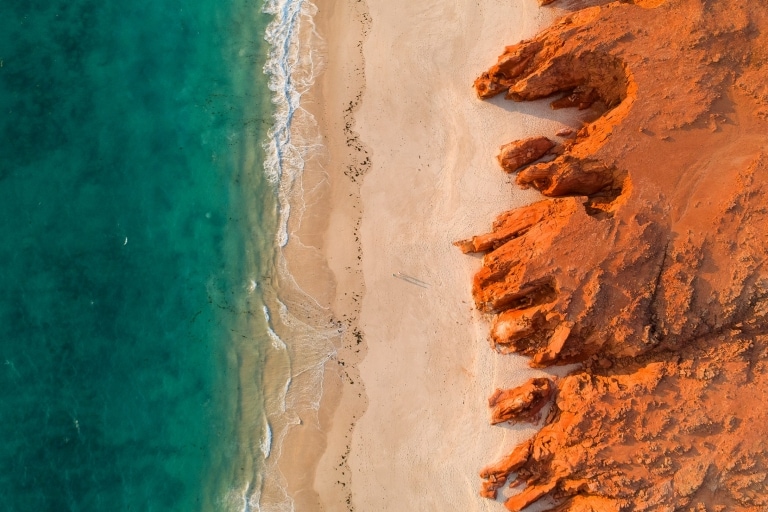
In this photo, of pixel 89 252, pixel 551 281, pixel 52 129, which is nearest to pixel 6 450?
pixel 89 252

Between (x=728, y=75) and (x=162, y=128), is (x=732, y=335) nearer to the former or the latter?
(x=728, y=75)

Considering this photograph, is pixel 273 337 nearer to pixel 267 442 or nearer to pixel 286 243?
pixel 286 243

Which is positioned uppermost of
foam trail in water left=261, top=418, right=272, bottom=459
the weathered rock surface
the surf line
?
the weathered rock surface

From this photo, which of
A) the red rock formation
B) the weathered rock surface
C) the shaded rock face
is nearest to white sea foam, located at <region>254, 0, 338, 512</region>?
the red rock formation

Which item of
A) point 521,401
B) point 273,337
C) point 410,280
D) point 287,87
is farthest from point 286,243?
point 521,401

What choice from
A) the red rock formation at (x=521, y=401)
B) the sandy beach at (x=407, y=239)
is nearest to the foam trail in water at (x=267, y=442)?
the sandy beach at (x=407, y=239)

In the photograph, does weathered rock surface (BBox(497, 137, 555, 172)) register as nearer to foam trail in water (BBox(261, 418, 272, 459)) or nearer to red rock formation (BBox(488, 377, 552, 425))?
red rock formation (BBox(488, 377, 552, 425))
